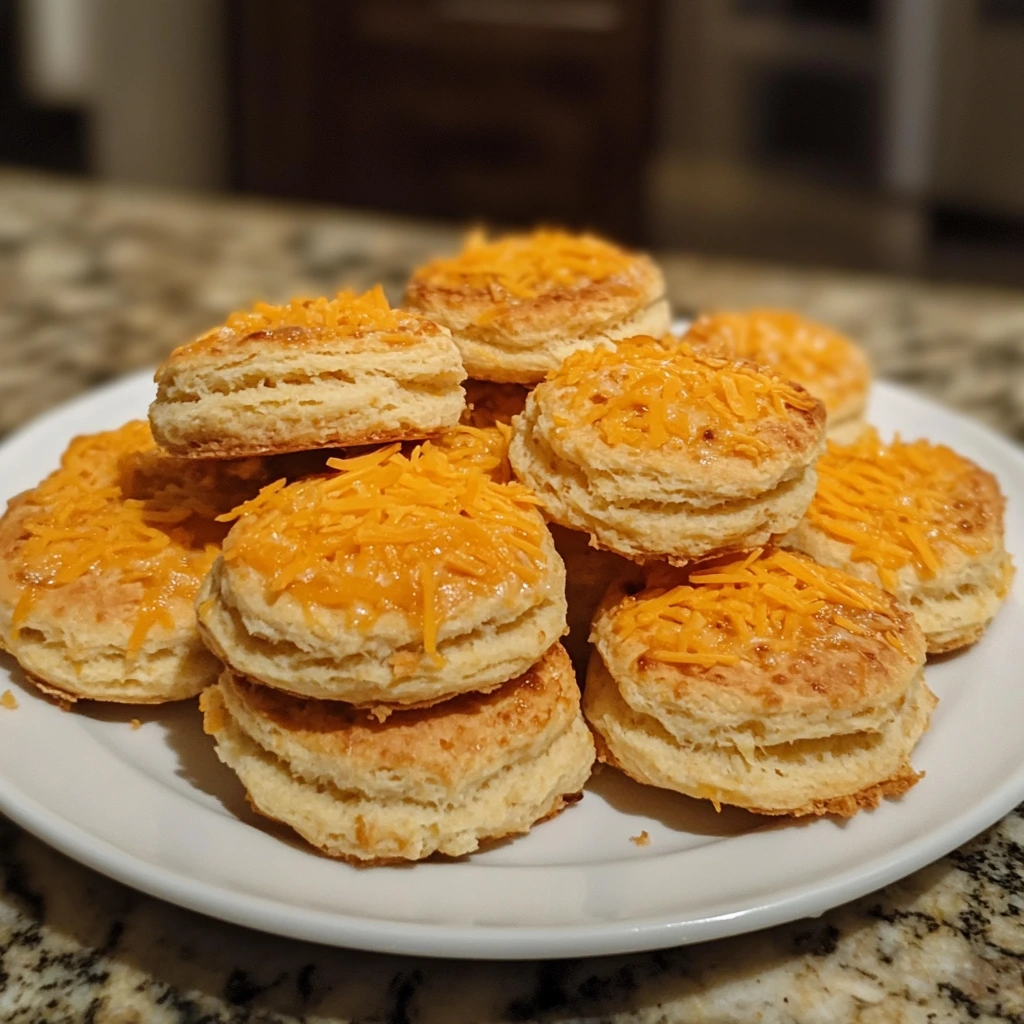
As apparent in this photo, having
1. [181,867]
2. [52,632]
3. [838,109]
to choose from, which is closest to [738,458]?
[181,867]

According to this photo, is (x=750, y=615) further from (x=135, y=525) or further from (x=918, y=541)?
(x=135, y=525)

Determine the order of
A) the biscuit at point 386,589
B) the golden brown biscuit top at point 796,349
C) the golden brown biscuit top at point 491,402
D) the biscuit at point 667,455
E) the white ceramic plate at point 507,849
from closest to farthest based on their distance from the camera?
the white ceramic plate at point 507,849, the biscuit at point 386,589, the biscuit at point 667,455, the golden brown biscuit top at point 491,402, the golden brown biscuit top at point 796,349

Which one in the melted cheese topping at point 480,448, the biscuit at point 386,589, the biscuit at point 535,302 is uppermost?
the biscuit at point 535,302

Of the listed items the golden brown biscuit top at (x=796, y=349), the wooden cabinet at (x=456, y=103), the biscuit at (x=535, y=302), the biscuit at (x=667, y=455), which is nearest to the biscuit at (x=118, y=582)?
the biscuit at (x=535, y=302)

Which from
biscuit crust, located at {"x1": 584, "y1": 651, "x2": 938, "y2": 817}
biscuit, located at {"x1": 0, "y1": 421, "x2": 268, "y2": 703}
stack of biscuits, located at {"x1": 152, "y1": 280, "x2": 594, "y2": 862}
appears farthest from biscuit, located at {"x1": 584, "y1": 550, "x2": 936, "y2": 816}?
biscuit, located at {"x1": 0, "y1": 421, "x2": 268, "y2": 703}

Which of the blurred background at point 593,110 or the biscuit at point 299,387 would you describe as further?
the blurred background at point 593,110

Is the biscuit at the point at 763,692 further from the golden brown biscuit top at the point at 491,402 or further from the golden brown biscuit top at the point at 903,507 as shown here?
the golden brown biscuit top at the point at 491,402

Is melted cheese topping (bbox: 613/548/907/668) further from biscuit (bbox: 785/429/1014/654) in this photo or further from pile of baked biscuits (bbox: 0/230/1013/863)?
biscuit (bbox: 785/429/1014/654)

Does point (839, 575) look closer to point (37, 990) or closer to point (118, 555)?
point (118, 555)

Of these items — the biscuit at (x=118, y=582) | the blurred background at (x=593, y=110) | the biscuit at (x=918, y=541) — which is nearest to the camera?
the biscuit at (x=118, y=582)
